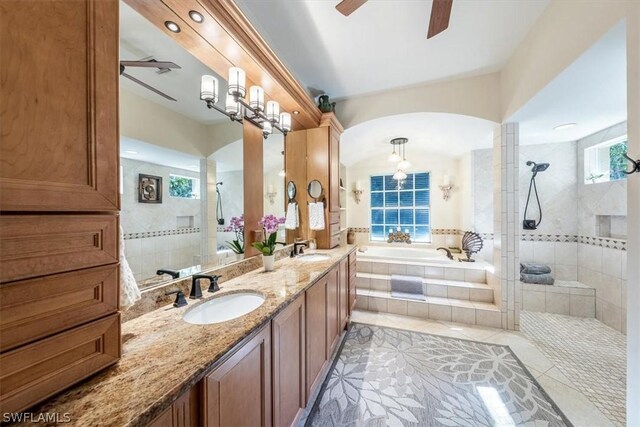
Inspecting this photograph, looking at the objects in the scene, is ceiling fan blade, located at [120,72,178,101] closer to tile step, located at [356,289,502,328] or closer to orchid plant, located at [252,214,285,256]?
orchid plant, located at [252,214,285,256]

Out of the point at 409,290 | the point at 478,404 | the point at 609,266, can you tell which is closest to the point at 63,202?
the point at 478,404

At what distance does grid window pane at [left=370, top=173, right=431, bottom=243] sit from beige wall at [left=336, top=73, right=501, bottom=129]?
206 cm

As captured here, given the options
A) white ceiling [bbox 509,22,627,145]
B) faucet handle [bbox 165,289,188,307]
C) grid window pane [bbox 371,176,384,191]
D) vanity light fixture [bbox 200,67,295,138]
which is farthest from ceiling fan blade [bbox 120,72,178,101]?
grid window pane [bbox 371,176,384,191]

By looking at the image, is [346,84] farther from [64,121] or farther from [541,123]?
[64,121]

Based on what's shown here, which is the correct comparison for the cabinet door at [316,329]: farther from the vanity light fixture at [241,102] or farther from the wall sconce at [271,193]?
the vanity light fixture at [241,102]

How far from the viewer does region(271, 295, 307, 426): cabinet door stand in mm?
1104

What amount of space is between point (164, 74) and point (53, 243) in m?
1.13

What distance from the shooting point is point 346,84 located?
2.71 m

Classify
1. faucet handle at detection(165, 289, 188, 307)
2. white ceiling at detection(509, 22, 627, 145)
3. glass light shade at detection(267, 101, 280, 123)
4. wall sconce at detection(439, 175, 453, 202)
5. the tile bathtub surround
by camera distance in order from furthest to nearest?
wall sconce at detection(439, 175, 453, 202) → glass light shade at detection(267, 101, 280, 123) → white ceiling at detection(509, 22, 627, 145) → faucet handle at detection(165, 289, 188, 307) → the tile bathtub surround

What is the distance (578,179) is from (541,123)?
138 centimetres

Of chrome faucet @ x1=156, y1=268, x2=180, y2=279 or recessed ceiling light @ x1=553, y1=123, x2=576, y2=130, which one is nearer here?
chrome faucet @ x1=156, y1=268, x2=180, y2=279

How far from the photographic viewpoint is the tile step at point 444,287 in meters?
2.89

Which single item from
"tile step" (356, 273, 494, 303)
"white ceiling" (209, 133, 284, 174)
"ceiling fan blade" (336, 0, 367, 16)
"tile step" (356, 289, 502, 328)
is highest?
"ceiling fan blade" (336, 0, 367, 16)

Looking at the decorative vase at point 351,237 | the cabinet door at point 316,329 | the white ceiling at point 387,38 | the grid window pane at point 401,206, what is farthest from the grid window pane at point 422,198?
the cabinet door at point 316,329
